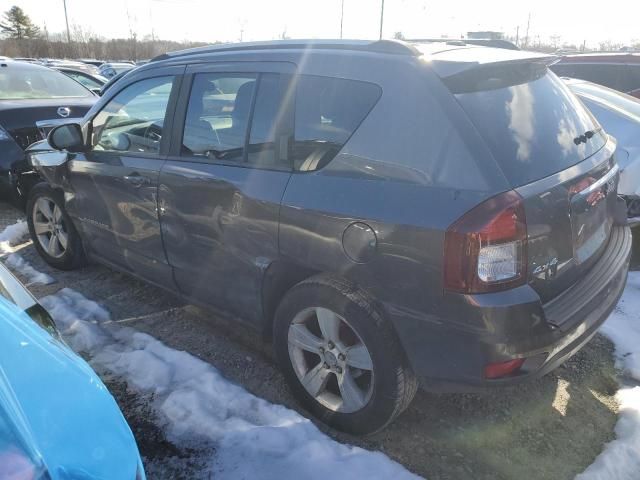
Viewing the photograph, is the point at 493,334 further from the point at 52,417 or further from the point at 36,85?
the point at 36,85

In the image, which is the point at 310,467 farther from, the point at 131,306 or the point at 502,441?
the point at 131,306

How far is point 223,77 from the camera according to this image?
296 centimetres

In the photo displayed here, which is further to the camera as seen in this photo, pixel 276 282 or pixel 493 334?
pixel 276 282

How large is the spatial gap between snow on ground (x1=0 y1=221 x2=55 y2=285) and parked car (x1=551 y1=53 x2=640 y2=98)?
6648 mm

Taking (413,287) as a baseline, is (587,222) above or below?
above

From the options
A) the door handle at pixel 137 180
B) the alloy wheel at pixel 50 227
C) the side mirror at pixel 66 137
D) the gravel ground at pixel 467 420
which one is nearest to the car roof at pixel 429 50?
the door handle at pixel 137 180

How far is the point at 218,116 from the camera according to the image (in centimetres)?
297

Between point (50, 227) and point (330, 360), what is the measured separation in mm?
3190

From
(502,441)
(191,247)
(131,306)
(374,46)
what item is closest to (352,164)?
(374,46)

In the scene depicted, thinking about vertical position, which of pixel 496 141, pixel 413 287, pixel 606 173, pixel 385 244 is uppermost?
pixel 496 141

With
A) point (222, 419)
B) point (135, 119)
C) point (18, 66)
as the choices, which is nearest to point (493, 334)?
point (222, 419)

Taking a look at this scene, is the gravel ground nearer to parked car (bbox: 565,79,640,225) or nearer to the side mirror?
the side mirror

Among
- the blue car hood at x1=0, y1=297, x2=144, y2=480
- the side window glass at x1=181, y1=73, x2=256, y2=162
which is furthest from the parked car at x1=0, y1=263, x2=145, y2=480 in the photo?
the side window glass at x1=181, y1=73, x2=256, y2=162

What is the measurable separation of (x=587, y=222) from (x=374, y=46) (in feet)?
4.18
